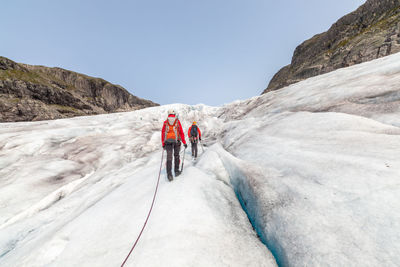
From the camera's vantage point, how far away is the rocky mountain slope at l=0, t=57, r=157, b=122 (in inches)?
1732

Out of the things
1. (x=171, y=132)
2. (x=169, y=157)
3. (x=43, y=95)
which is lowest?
(x=169, y=157)

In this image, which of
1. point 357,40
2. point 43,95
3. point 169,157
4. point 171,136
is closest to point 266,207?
point 169,157

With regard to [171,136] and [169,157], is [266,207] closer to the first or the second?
Answer: [169,157]

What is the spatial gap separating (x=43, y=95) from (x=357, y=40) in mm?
98113

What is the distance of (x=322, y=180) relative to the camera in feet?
12.4

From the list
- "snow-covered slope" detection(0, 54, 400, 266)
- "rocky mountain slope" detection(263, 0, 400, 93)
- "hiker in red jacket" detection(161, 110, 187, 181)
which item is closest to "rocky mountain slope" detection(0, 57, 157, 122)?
"snow-covered slope" detection(0, 54, 400, 266)

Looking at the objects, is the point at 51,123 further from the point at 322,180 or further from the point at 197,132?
the point at 322,180

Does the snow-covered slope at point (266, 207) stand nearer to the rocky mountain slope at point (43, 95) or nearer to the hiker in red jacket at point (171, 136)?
the hiker in red jacket at point (171, 136)

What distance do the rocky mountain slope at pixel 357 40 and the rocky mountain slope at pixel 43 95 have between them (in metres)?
79.6

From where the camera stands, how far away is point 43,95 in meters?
55.8

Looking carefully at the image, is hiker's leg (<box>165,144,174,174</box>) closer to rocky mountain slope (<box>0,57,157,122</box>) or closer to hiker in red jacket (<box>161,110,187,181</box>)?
hiker in red jacket (<box>161,110,187,181</box>)

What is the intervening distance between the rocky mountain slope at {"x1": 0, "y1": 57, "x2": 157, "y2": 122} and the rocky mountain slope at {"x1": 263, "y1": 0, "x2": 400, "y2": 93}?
261ft

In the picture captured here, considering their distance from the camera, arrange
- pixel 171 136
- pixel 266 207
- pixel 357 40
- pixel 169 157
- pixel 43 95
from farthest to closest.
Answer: pixel 43 95 < pixel 357 40 < pixel 171 136 < pixel 169 157 < pixel 266 207

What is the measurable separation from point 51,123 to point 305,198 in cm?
2529
